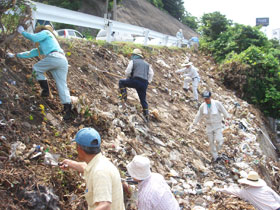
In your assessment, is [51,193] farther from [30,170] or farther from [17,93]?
[17,93]

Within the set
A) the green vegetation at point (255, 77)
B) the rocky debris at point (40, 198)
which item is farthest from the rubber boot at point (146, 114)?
the green vegetation at point (255, 77)

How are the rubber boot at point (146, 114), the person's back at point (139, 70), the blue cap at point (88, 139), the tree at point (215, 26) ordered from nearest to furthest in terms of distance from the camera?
the blue cap at point (88, 139) → the person's back at point (139, 70) → the rubber boot at point (146, 114) → the tree at point (215, 26)

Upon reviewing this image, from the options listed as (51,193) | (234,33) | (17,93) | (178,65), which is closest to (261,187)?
(51,193)

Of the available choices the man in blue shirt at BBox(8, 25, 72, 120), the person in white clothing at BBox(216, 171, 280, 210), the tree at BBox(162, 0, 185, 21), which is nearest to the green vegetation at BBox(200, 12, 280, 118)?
the person in white clothing at BBox(216, 171, 280, 210)

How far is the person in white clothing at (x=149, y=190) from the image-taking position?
2.97 m

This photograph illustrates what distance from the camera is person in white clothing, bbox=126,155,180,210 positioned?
2967mm

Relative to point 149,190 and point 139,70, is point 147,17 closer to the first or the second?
point 139,70

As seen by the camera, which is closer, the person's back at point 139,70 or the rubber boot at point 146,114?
the person's back at point 139,70

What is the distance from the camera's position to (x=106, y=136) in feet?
16.7

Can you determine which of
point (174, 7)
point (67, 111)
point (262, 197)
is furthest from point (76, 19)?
point (174, 7)

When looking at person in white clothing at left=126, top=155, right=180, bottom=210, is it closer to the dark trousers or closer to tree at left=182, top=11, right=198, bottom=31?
the dark trousers

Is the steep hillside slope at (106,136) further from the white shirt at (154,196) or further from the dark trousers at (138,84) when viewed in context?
the white shirt at (154,196)

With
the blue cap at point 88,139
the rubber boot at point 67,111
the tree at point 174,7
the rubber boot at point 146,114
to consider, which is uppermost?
the tree at point 174,7

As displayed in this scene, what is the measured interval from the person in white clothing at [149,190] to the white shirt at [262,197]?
2.25 m
